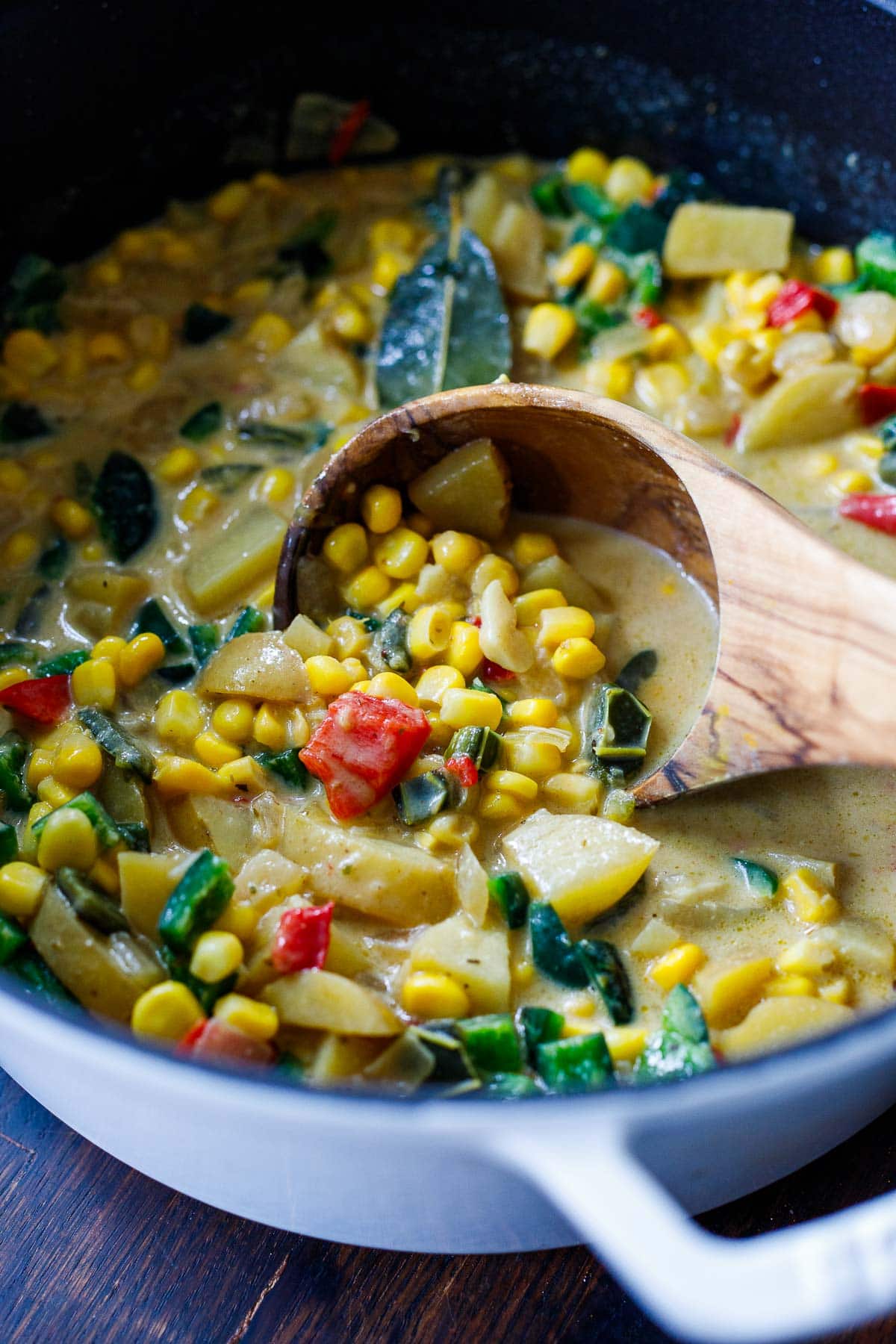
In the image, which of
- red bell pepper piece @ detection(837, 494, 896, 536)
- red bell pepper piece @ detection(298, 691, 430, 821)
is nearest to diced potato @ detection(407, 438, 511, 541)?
red bell pepper piece @ detection(298, 691, 430, 821)

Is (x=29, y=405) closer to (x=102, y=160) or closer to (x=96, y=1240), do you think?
(x=102, y=160)

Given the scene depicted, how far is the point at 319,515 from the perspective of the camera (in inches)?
122

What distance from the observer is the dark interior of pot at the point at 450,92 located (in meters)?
3.60

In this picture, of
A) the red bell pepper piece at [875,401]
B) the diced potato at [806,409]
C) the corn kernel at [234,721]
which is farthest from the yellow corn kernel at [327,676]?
the red bell pepper piece at [875,401]

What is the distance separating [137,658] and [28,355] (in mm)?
1303

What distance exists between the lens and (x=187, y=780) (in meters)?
2.82

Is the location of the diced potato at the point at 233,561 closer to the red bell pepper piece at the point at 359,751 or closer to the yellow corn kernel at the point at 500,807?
the red bell pepper piece at the point at 359,751

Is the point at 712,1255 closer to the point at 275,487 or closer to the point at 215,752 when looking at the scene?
the point at 215,752

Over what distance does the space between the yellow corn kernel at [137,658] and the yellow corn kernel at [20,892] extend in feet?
2.23

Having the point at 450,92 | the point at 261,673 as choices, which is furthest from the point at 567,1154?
the point at 450,92

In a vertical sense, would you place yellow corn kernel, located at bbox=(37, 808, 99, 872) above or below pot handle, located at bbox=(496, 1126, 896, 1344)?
below

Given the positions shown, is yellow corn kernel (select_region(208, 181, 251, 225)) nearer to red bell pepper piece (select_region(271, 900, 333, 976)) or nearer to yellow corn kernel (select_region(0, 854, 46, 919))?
yellow corn kernel (select_region(0, 854, 46, 919))

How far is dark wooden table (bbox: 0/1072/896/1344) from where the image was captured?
231 cm

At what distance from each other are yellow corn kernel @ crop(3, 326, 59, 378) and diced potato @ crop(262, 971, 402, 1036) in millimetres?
2271
